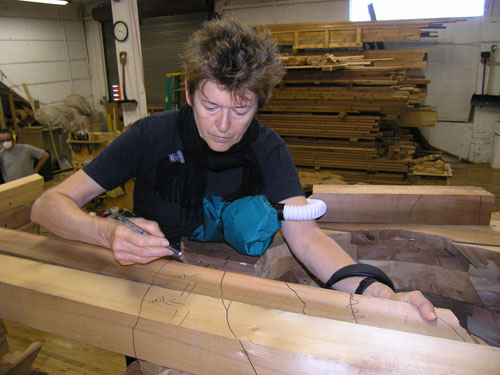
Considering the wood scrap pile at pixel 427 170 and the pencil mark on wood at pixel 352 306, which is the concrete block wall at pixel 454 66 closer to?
the wood scrap pile at pixel 427 170

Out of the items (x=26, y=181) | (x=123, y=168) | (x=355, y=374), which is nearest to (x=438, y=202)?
(x=355, y=374)

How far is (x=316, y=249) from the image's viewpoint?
53.4 inches

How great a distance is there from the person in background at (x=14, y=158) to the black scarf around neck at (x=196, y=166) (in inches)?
171

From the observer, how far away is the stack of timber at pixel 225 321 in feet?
2.41

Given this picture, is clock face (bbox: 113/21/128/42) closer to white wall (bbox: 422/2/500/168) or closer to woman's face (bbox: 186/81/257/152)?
woman's face (bbox: 186/81/257/152)

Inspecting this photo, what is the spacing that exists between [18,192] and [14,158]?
12.0 ft

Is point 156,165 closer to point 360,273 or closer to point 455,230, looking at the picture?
point 360,273

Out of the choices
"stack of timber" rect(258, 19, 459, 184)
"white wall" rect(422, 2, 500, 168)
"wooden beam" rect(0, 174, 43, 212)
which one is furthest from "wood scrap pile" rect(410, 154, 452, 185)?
"wooden beam" rect(0, 174, 43, 212)

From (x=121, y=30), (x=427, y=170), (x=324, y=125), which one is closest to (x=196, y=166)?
(x=324, y=125)

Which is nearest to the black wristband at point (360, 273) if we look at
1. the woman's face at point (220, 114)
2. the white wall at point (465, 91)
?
the woman's face at point (220, 114)

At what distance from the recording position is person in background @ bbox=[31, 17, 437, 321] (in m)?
1.21

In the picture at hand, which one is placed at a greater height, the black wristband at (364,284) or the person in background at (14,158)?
the black wristband at (364,284)

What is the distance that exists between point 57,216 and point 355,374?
112 centimetres

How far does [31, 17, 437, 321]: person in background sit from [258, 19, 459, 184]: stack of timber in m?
4.38
